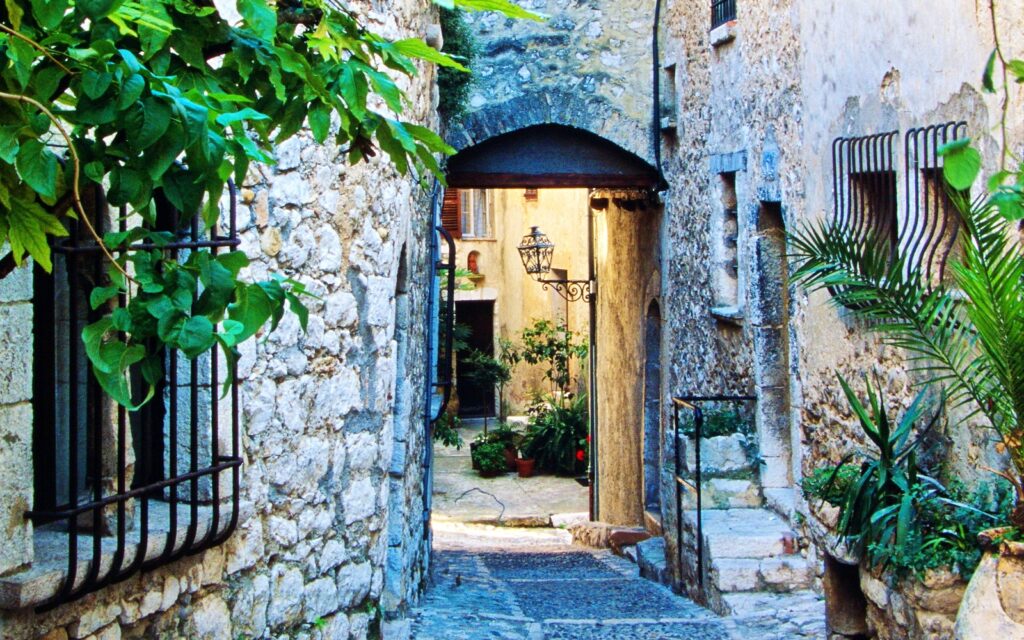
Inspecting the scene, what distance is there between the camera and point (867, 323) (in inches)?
256

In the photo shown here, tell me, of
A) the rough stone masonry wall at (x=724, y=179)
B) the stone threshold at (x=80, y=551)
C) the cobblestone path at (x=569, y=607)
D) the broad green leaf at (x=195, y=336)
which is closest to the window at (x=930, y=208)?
the rough stone masonry wall at (x=724, y=179)

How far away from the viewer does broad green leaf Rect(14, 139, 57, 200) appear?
2361mm

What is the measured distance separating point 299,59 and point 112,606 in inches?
70.9

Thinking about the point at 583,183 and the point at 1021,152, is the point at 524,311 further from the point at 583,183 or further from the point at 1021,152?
the point at 1021,152

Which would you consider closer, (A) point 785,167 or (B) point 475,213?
(A) point 785,167

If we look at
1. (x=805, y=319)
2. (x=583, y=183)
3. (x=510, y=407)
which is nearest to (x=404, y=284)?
(x=805, y=319)

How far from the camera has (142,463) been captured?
421 centimetres

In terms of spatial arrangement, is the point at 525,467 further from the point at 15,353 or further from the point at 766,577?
the point at 15,353

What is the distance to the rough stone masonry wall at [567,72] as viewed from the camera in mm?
11586

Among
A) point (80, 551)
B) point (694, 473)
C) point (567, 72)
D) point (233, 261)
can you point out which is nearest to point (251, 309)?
point (233, 261)

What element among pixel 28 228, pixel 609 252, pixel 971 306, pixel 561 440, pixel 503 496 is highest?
pixel 609 252

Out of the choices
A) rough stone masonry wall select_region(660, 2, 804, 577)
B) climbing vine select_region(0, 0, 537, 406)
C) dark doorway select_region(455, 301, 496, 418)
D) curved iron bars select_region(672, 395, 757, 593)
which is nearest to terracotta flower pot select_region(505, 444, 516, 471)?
dark doorway select_region(455, 301, 496, 418)

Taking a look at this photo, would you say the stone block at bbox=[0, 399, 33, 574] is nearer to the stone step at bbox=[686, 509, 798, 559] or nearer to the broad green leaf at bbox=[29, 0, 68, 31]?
the broad green leaf at bbox=[29, 0, 68, 31]

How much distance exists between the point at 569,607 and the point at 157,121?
699 centimetres
